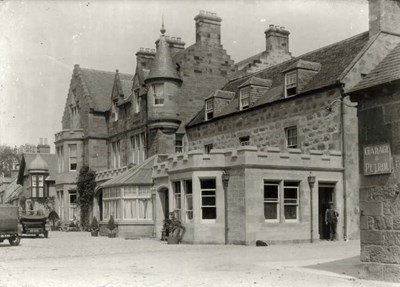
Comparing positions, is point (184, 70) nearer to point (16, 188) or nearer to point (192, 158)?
point (192, 158)

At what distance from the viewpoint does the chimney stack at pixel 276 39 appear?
38.8m

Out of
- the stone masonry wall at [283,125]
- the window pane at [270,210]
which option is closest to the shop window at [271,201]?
the window pane at [270,210]

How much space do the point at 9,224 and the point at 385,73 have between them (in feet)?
60.1

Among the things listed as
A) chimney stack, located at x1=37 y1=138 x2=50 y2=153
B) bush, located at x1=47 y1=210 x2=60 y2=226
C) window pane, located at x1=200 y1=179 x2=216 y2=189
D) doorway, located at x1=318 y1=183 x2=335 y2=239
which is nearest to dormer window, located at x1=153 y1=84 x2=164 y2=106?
window pane, located at x1=200 y1=179 x2=216 y2=189

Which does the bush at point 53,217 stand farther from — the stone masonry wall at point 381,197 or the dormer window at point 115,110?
the stone masonry wall at point 381,197

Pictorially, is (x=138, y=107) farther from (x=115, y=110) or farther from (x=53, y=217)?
(x=53, y=217)

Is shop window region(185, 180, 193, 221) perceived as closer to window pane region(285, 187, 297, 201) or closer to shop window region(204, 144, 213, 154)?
window pane region(285, 187, 297, 201)

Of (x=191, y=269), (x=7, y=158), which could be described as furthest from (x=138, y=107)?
(x=7, y=158)

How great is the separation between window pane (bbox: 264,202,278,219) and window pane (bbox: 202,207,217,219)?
2.19m

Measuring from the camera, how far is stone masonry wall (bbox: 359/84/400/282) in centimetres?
1164

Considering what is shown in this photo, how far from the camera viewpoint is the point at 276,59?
39125 mm

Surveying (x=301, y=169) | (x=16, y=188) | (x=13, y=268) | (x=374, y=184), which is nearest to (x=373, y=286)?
(x=374, y=184)

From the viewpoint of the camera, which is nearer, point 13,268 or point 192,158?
point 13,268

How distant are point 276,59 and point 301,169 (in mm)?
15411
